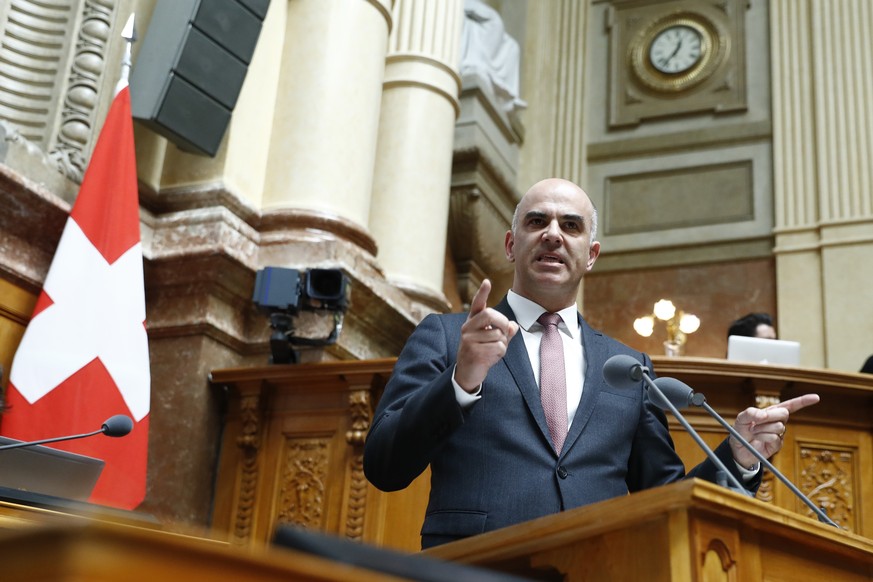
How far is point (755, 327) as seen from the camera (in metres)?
5.77

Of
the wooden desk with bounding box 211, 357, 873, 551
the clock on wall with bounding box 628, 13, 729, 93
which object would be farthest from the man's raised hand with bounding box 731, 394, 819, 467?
the clock on wall with bounding box 628, 13, 729, 93

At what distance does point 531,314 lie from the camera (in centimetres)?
245

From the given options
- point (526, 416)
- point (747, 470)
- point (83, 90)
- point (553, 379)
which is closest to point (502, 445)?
point (526, 416)

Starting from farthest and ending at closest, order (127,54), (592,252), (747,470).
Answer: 1. (127,54)
2. (592,252)
3. (747,470)

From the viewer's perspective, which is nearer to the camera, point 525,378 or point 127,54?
point 525,378

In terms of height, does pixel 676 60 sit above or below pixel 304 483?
above

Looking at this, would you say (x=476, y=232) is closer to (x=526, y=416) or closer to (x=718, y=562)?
(x=526, y=416)

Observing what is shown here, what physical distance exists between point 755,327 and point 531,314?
364 cm

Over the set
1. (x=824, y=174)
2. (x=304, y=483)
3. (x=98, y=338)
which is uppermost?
(x=824, y=174)

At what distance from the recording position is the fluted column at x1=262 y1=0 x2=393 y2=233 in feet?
18.0

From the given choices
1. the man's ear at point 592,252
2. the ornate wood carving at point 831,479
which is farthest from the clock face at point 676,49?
the man's ear at point 592,252

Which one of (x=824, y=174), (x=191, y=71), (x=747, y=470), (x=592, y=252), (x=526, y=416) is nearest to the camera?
(x=747, y=470)

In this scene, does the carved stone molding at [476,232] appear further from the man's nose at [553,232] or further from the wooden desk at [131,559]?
the wooden desk at [131,559]

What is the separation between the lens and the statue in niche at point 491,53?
905 centimetres
